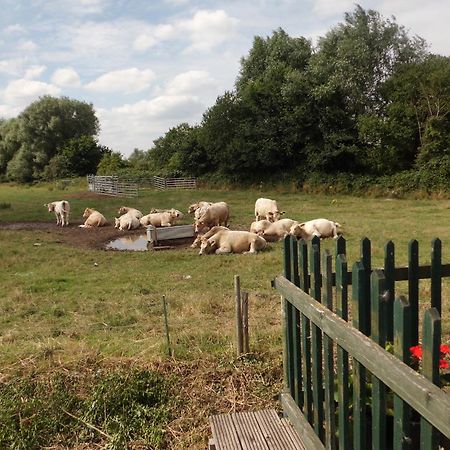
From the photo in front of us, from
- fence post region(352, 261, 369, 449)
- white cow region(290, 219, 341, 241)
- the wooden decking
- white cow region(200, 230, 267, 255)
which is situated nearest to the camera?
fence post region(352, 261, 369, 449)

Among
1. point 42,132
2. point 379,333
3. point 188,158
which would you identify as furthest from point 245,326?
point 42,132

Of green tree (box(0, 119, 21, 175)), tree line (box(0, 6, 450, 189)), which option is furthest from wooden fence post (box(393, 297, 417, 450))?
green tree (box(0, 119, 21, 175))

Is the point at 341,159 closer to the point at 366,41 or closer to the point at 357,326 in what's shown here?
the point at 366,41

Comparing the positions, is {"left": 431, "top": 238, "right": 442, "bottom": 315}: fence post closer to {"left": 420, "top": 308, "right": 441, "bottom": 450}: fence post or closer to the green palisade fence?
the green palisade fence

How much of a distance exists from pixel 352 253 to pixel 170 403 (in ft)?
29.0

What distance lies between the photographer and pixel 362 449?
8.20 feet

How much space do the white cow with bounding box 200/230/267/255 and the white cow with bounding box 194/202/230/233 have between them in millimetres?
3467

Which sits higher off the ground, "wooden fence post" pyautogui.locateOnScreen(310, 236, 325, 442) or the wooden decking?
"wooden fence post" pyautogui.locateOnScreen(310, 236, 325, 442)

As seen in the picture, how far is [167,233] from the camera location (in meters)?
15.9

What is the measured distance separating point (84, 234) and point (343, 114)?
23620 mm

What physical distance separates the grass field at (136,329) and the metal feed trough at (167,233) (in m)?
1.57

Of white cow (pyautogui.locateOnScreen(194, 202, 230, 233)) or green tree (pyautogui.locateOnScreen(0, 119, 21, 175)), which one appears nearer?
white cow (pyautogui.locateOnScreen(194, 202, 230, 233))

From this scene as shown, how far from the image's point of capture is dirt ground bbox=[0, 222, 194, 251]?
51.3 ft

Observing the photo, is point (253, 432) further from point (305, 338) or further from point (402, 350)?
point (402, 350)
